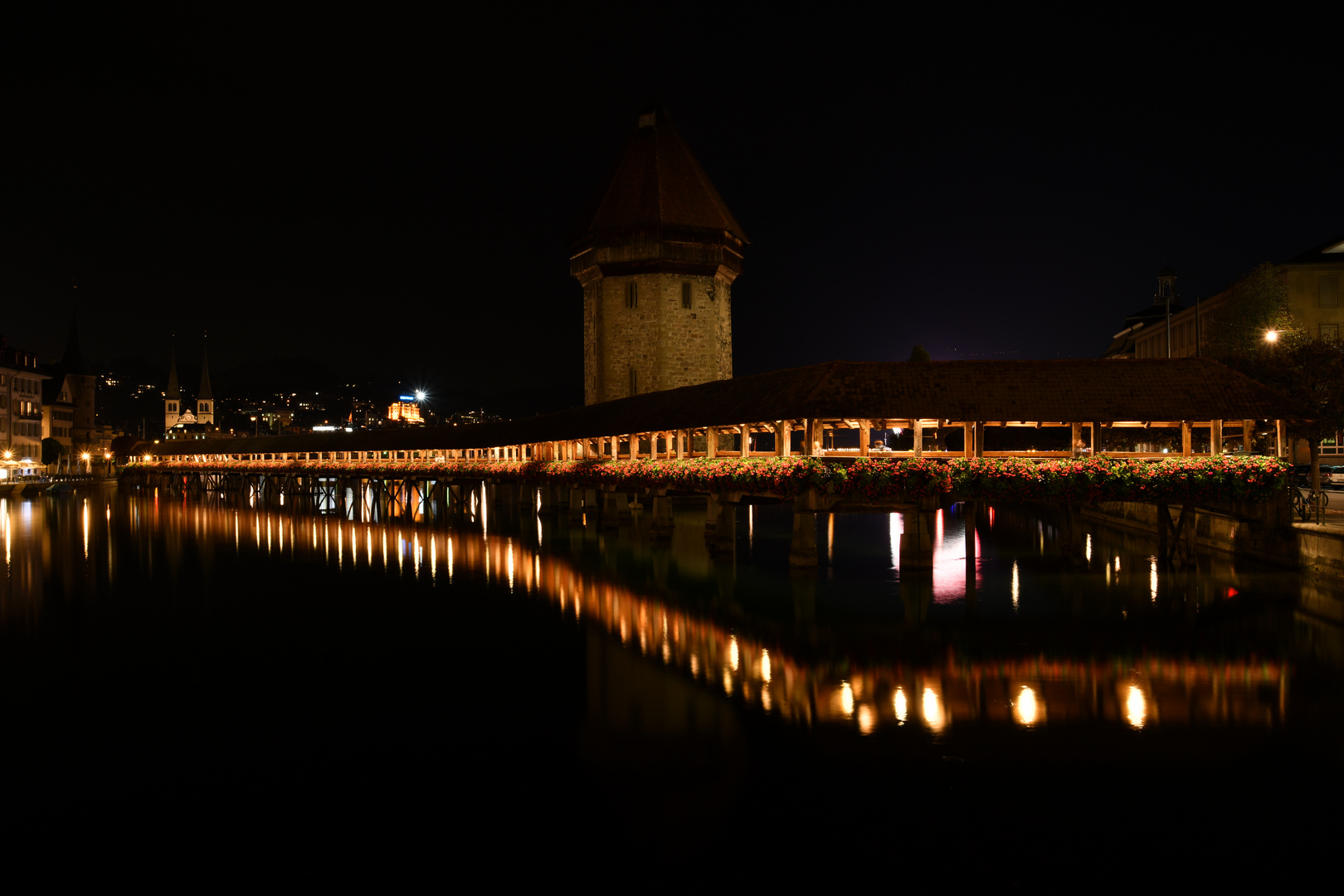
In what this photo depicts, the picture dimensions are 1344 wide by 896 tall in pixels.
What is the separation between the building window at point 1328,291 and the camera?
1686 inches

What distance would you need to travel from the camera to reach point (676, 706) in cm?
1186

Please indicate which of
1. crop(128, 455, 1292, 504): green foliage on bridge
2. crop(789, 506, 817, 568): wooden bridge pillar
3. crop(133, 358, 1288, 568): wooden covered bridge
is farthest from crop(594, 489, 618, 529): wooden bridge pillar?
crop(128, 455, 1292, 504): green foliage on bridge

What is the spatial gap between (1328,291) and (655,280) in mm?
29959

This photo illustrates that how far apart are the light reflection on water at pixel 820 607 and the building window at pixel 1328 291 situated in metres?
18.1

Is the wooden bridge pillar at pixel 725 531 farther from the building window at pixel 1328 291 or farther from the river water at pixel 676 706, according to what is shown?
the building window at pixel 1328 291

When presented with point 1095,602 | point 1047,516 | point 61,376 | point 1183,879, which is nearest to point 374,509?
point 1047,516

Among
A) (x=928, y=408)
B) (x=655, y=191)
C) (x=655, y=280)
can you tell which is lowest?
(x=928, y=408)

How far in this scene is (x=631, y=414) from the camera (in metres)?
31.8

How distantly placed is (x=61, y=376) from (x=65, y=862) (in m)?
124

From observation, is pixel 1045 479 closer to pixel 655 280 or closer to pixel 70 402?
pixel 655 280

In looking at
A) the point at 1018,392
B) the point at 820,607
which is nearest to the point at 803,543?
the point at 820,607

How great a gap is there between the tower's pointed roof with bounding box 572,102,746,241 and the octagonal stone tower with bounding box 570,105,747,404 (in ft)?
0.19

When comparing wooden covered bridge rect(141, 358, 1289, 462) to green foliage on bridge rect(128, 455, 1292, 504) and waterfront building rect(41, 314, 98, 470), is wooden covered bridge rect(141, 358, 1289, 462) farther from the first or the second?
waterfront building rect(41, 314, 98, 470)

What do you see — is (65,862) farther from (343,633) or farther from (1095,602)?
(1095,602)
